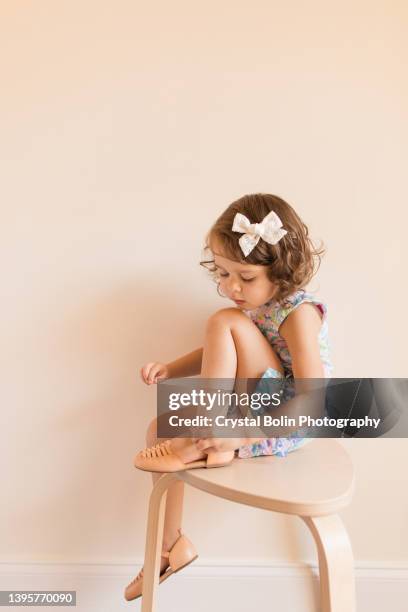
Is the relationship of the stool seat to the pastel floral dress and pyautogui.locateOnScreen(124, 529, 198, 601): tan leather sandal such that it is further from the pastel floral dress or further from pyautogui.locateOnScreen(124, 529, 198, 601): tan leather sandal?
pyautogui.locateOnScreen(124, 529, 198, 601): tan leather sandal

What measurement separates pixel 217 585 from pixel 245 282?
0.63 metres

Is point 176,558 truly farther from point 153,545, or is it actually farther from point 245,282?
point 245,282

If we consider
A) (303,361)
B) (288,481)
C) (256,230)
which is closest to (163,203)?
(256,230)

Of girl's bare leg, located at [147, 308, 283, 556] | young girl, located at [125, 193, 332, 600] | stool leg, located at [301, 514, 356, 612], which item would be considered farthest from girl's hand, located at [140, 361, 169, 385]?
stool leg, located at [301, 514, 356, 612]

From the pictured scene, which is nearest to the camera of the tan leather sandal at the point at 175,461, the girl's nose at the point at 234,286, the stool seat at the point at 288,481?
the stool seat at the point at 288,481

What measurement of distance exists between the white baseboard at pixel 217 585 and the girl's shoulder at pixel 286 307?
1.71 ft

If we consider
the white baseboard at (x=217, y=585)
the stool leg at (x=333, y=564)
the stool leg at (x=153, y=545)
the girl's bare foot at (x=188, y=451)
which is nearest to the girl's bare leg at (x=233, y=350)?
the girl's bare foot at (x=188, y=451)

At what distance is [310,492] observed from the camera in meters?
0.65

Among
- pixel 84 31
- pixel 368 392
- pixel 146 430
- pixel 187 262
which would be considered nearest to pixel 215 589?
pixel 146 430

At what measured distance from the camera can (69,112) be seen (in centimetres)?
104

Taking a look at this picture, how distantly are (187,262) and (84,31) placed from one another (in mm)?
493

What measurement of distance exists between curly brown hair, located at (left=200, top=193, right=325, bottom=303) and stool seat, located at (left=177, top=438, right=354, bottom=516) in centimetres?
26

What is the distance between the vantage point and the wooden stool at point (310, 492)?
0.64 m

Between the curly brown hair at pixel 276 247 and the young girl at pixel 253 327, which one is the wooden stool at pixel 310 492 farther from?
the curly brown hair at pixel 276 247
